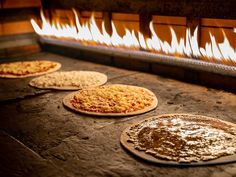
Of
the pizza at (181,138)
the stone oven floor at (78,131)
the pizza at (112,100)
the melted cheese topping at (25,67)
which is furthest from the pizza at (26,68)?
the pizza at (181,138)

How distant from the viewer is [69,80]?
585 centimetres

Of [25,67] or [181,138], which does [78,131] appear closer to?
[181,138]

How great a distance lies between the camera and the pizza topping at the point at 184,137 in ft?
10.7

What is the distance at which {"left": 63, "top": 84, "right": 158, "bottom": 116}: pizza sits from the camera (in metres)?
4.44

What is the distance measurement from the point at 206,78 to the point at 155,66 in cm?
116

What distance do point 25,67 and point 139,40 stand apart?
2482mm

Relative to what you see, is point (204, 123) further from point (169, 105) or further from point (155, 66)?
point (155, 66)

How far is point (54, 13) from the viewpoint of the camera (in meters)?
8.75

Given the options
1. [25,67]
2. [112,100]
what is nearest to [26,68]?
[25,67]

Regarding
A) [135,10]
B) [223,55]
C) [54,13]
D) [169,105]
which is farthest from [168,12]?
[54,13]

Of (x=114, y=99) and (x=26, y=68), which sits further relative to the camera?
(x=26, y=68)

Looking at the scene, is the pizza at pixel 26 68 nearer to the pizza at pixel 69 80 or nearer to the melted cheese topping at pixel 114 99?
the pizza at pixel 69 80

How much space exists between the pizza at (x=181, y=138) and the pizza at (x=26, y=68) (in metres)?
3.24

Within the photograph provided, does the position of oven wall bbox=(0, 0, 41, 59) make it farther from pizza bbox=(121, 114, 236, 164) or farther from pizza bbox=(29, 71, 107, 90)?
pizza bbox=(121, 114, 236, 164)
